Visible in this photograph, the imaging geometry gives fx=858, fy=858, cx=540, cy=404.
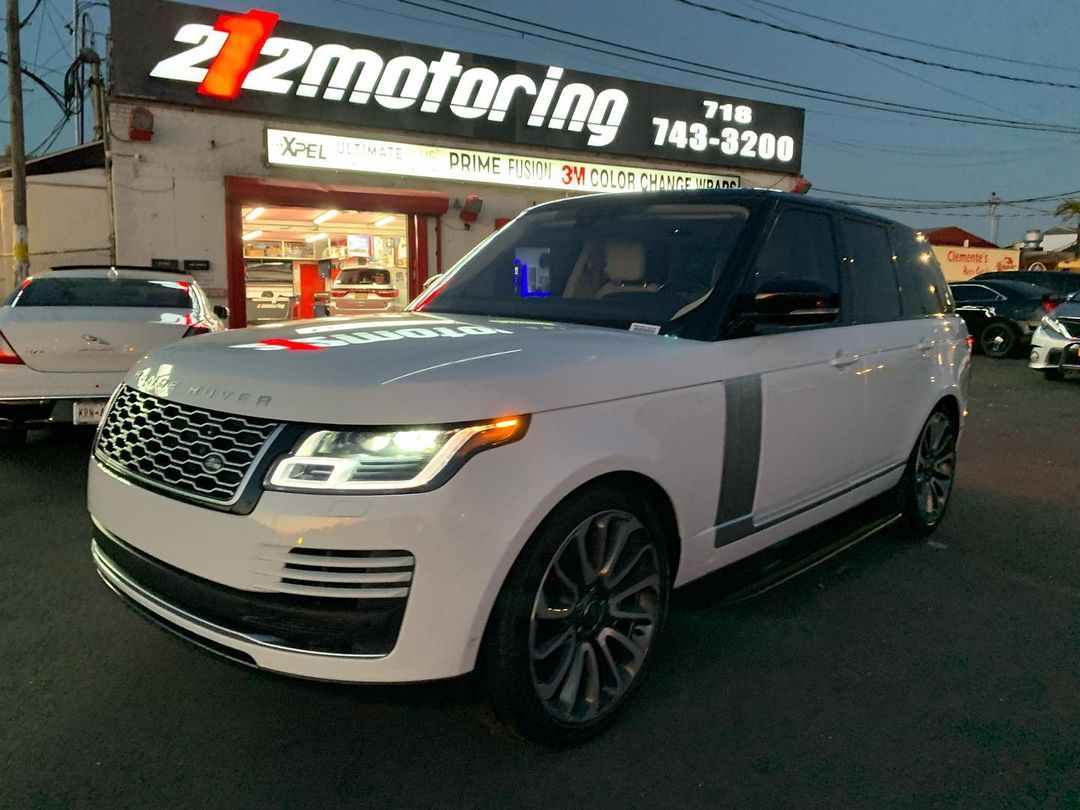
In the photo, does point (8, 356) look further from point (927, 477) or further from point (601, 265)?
point (927, 477)

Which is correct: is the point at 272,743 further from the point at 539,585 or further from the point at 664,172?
the point at 664,172

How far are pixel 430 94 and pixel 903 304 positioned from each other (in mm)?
12627

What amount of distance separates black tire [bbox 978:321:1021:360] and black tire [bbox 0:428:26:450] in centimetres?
1659

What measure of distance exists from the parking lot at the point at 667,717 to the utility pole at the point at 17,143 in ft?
44.2

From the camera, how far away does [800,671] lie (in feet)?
10.8

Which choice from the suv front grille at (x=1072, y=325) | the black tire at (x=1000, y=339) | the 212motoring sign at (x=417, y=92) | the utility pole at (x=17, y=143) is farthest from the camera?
the black tire at (x=1000, y=339)

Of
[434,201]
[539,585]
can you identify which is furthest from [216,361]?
[434,201]

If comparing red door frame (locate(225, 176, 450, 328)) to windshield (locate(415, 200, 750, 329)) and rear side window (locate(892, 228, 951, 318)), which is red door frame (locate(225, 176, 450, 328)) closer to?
windshield (locate(415, 200, 750, 329))

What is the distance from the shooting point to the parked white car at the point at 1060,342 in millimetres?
12586

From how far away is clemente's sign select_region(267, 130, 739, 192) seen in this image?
14.5m

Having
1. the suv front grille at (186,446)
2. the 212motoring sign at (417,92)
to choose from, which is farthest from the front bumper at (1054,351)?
the suv front grille at (186,446)

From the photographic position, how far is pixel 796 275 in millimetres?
3732

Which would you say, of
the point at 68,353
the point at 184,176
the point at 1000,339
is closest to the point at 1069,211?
the point at 1000,339

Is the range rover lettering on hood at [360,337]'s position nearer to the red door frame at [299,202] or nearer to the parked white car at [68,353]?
the parked white car at [68,353]
